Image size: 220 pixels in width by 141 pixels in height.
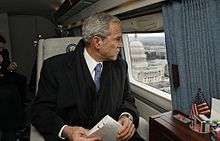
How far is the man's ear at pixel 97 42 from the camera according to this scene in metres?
2.04

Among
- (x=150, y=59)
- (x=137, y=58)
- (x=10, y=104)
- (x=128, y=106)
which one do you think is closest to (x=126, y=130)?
(x=128, y=106)

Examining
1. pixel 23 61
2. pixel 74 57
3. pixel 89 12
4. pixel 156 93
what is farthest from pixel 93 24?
pixel 23 61

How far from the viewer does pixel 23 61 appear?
8664 mm

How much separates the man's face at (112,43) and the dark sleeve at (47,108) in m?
0.42

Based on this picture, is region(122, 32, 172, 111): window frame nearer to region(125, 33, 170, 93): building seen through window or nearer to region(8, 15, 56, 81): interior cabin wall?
region(125, 33, 170, 93): building seen through window

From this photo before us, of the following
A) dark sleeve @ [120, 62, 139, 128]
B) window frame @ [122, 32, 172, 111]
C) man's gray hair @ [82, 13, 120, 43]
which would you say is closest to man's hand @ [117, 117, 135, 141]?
dark sleeve @ [120, 62, 139, 128]

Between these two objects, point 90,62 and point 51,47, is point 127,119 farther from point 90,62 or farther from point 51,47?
point 51,47

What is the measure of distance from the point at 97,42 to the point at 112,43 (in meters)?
0.11

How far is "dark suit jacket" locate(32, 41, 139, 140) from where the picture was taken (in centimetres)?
204

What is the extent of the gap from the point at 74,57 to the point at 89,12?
67.4 inches

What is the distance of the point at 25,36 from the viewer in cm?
870

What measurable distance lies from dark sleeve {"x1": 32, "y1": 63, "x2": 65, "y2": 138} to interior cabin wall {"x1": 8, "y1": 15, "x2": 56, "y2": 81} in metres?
6.81

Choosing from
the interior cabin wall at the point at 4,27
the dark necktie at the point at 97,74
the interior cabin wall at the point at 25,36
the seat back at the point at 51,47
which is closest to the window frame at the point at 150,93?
the dark necktie at the point at 97,74

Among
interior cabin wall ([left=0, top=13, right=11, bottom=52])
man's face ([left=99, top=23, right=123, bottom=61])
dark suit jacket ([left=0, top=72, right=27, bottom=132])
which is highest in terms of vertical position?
interior cabin wall ([left=0, top=13, right=11, bottom=52])
